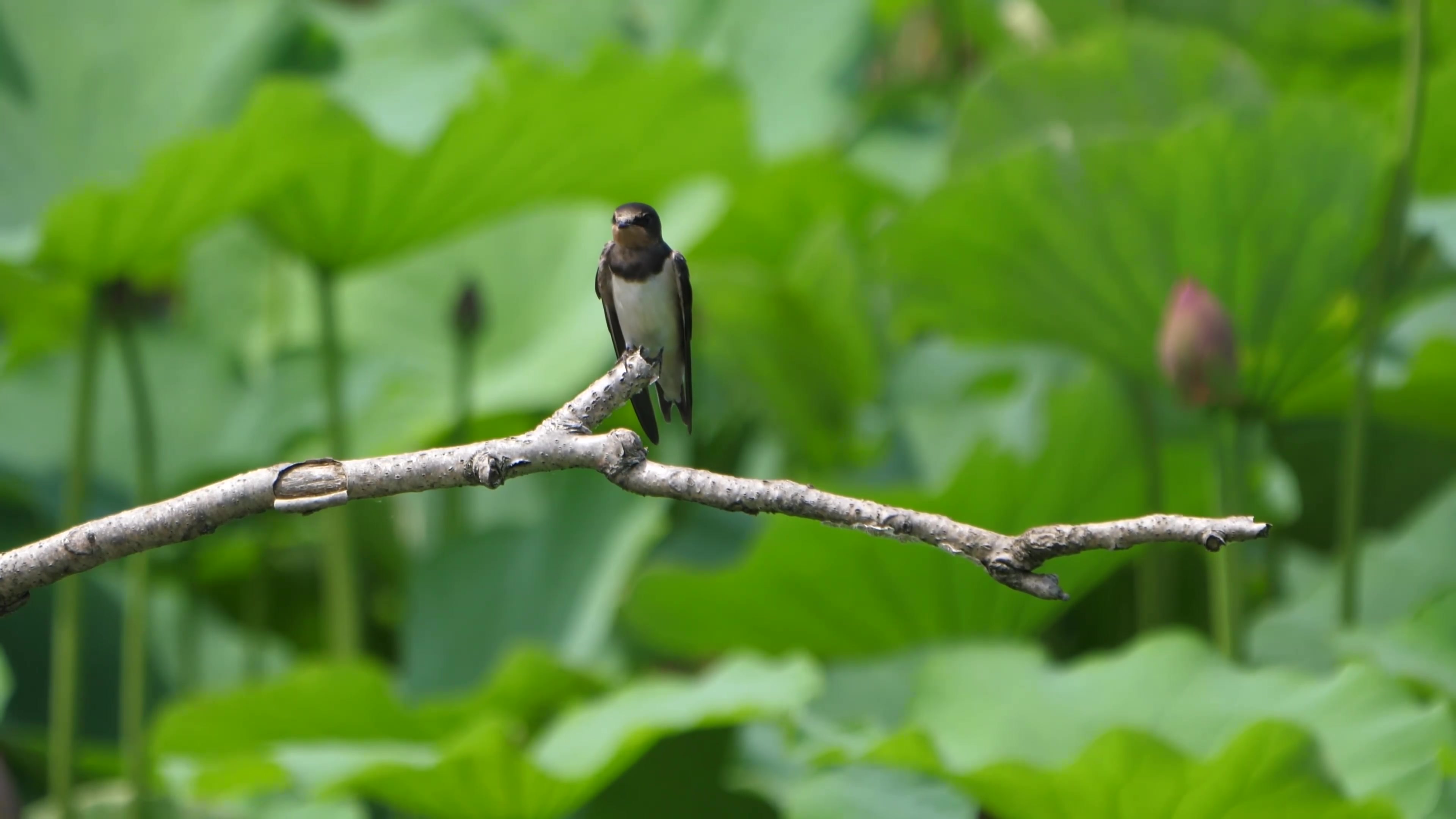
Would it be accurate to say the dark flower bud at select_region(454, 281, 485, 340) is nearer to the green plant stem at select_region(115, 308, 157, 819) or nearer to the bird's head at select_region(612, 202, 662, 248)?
the green plant stem at select_region(115, 308, 157, 819)

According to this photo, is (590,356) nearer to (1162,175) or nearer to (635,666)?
(635,666)

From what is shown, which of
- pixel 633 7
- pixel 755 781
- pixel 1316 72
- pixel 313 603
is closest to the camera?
pixel 755 781

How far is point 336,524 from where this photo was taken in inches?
61.4

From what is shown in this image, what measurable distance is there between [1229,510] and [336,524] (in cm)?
91

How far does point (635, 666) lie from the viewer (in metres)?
1.77

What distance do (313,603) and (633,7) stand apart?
1.16m

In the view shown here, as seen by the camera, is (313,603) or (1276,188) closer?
(1276,188)

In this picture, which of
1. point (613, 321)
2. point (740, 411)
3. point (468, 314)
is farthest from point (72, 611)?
point (613, 321)

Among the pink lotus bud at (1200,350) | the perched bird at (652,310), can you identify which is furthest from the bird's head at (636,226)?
the pink lotus bud at (1200,350)

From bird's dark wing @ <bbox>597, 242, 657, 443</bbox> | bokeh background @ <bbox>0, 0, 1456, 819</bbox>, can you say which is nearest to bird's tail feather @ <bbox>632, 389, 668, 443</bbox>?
bird's dark wing @ <bbox>597, 242, 657, 443</bbox>

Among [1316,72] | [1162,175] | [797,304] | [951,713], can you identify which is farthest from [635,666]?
[1316,72]

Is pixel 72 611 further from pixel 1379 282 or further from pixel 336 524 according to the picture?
pixel 1379 282

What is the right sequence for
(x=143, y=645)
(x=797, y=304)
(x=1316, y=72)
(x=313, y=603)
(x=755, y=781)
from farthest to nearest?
(x=313, y=603) < (x=1316, y=72) < (x=797, y=304) < (x=143, y=645) < (x=755, y=781)

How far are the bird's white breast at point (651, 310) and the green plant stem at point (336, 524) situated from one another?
0.92 m
